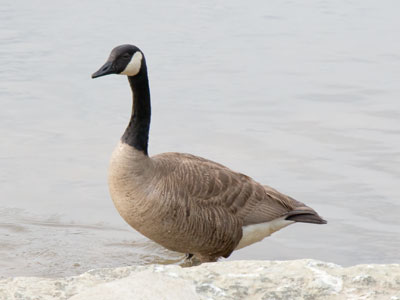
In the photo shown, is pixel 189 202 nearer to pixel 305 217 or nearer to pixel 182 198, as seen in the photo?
pixel 182 198

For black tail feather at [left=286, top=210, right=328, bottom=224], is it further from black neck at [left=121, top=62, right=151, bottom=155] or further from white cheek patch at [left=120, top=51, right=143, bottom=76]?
white cheek patch at [left=120, top=51, right=143, bottom=76]

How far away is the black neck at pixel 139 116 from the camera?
7.09 metres

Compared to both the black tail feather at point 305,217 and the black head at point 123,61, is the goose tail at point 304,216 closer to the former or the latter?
the black tail feather at point 305,217

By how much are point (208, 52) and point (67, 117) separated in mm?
4032

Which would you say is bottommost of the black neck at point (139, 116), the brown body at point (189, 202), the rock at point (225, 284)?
the brown body at point (189, 202)

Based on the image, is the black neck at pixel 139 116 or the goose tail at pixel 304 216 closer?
the black neck at pixel 139 116

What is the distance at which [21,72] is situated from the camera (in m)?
13.1

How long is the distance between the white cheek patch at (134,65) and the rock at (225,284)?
4.02 m

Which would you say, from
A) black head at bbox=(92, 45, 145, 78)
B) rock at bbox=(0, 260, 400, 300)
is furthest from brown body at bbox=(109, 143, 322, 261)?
rock at bbox=(0, 260, 400, 300)

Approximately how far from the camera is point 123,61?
710 centimetres

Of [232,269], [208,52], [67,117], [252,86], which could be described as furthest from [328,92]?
[232,269]

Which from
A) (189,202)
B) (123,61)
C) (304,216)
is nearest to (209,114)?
(304,216)

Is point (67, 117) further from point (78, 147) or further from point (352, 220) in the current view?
point (352, 220)

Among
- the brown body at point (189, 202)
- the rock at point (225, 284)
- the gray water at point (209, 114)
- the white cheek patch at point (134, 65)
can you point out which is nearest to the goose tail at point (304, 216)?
the brown body at point (189, 202)
